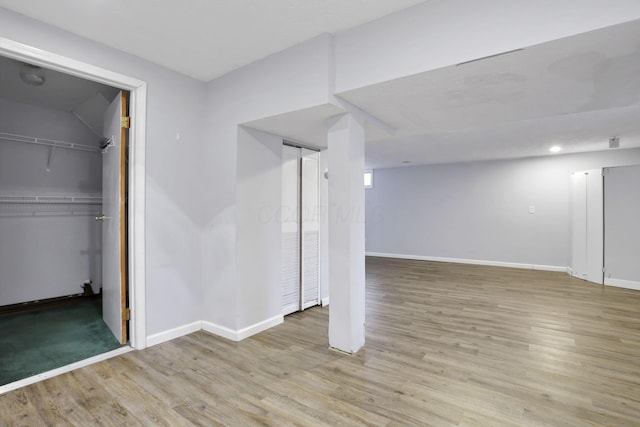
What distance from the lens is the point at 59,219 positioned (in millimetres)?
4082

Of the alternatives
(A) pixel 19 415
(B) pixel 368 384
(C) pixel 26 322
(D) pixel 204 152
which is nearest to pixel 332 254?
(B) pixel 368 384

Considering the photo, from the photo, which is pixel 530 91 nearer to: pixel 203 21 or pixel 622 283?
pixel 203 21

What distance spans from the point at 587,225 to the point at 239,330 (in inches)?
235

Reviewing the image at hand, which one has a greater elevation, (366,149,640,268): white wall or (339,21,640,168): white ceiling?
(339,21,640,168): white ceiling

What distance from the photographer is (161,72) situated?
2850mm

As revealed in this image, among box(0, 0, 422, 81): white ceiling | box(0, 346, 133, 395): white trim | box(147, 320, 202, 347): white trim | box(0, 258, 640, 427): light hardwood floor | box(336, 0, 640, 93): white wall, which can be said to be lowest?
box(0, 258, 640, 427): light hardwood floor

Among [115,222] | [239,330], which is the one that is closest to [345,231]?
[239,330]

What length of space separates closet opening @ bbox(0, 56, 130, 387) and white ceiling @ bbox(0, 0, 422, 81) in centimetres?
59

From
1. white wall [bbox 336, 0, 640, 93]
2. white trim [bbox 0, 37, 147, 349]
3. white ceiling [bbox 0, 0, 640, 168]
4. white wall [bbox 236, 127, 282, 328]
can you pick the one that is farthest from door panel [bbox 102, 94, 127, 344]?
white wall [bbox 336, 0, 640, 93]

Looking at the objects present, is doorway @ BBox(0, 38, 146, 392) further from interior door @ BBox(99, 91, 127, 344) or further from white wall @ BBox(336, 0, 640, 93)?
white wall @ BBox(336, 0, 640, 93)

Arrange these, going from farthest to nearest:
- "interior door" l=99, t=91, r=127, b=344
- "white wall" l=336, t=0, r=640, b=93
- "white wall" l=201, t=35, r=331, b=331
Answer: "interior door" l=99, t=91, r=127, b=344, "white wall" l=201, t=35, r=331, b=331, "white wall" l=336, t=0, r=640, b=93

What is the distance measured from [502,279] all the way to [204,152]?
5.34 metres

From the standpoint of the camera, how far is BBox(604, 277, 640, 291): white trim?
194 inches

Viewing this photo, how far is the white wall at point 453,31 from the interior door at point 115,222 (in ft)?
6.47
